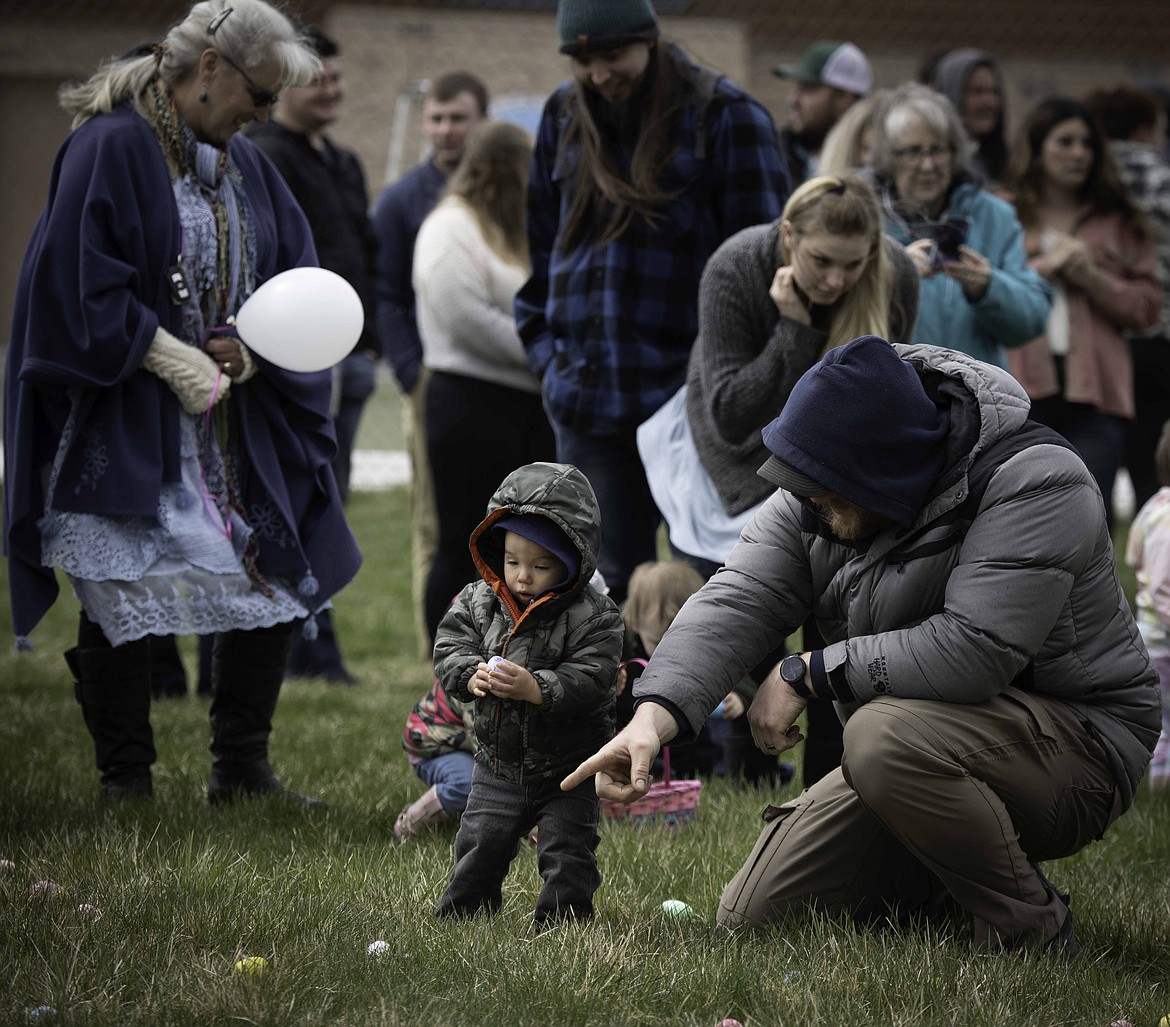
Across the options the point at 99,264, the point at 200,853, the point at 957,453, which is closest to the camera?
the point at 957,453

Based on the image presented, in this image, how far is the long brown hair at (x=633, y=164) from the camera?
4.67 meters

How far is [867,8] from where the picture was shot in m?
15.1

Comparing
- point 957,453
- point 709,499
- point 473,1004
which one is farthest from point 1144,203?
point 473,1004

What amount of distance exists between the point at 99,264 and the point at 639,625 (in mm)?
1675

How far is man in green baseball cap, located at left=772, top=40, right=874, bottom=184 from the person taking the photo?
6812 millimetres

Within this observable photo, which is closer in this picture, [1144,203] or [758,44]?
[1144,203]

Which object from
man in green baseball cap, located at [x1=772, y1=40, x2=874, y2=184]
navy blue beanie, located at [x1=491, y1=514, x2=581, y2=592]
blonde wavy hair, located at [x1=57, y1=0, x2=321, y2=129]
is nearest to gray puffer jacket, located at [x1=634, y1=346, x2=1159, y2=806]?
navy blue beanie, located at [x1=491, y1=514, x2=581, y2=592]

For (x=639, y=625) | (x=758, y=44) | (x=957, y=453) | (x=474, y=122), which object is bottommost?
(x=639, y=625)

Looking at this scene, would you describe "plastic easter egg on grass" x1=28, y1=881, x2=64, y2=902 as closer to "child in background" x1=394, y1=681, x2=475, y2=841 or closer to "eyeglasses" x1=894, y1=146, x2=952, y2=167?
"child in background" x1=394, y1=681, x2=475, y2=841

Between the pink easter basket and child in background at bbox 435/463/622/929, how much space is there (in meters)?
0.87

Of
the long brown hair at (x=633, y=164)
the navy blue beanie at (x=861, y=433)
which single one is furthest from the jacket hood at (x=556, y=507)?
the long brown hair at (x=633, y=164)

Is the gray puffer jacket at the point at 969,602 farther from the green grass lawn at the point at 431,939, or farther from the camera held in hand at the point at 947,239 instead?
the camera held in hand at the point at 947,239

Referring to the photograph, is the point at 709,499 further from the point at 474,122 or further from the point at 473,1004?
the point at 474,122

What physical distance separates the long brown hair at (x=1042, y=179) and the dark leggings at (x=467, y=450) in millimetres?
2084
